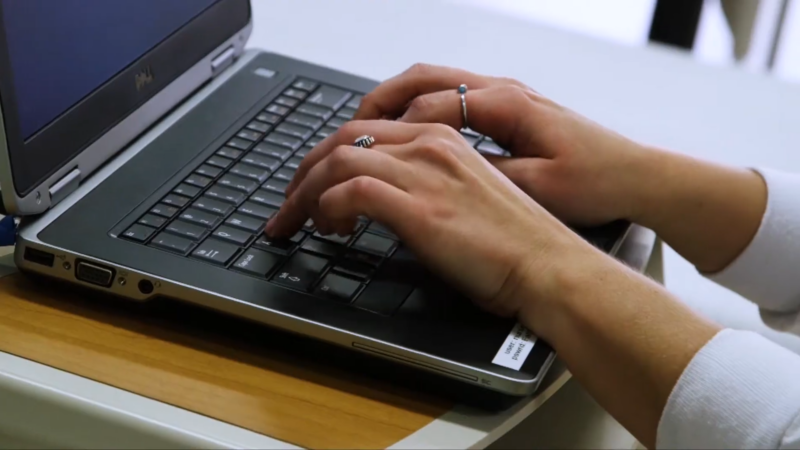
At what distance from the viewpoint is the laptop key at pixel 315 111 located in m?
0.86

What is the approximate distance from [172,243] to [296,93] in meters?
0.27

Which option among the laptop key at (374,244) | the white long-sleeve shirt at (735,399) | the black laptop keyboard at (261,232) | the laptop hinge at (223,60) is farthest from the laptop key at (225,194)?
the white long-sleeve shirt at (735,399)

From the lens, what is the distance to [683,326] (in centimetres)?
60

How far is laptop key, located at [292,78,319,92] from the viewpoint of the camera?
90 centimetres

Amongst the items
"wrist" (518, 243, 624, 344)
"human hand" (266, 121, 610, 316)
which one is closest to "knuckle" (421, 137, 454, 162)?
"human hand" (266, 121, 610, 316)

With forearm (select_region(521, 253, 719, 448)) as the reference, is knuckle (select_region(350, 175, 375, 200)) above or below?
above

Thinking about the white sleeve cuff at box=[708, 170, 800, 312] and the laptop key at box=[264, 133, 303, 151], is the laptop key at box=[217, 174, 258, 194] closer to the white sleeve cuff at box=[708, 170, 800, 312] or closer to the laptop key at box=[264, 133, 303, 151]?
the laptop key at box=[264, 133, 303, 151]

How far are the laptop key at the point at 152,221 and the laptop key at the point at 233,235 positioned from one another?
0.13 ft

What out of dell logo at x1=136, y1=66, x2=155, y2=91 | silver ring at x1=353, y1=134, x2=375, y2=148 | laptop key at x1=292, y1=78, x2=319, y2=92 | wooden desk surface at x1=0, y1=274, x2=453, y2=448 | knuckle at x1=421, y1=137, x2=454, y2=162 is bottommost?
wooden desk surface at x1=0, y1=274, x2=453, y2=448

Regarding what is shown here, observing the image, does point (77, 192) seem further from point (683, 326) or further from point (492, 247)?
point (683, 326)

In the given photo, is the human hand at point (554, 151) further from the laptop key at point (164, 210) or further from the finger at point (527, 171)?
the laptop key at point (164, 210)

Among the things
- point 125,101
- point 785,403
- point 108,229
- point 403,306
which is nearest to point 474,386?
point 403,306

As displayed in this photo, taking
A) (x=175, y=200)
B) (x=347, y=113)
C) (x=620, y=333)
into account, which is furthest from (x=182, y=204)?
(x=620, y=333)

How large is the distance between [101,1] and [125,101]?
0.08 metres
